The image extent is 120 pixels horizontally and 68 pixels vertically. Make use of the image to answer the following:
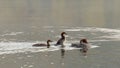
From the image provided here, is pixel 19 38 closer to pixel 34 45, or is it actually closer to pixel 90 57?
pixel 34 45

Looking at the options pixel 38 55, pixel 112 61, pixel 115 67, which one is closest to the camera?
pixel 115 67

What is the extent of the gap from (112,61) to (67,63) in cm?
276

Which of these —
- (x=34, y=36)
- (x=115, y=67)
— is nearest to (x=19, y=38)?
(x=34, y=36)

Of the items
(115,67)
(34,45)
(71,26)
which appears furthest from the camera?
(71,26)

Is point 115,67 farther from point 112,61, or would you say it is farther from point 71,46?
point 71,46

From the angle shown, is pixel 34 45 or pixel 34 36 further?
pixel 34 36

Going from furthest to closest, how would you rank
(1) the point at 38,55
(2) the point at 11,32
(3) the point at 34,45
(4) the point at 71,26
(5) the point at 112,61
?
1. (4) the point at 71,26
2. (2) the point at 11,32
3. (3) the point at 34,45
4. (1) the point at 38,55
5. (5) the point at 112,61

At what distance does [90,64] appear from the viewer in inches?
1076

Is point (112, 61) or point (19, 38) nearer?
point (112, 61)

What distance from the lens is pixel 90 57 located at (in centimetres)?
2972

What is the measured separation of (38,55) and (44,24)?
20411 mm

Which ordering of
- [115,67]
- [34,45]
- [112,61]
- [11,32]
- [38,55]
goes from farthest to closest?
[11,32] < [34,45] < [38,55] < [112,61] < [115,67]

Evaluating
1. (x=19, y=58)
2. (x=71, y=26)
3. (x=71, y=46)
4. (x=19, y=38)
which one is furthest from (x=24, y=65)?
(x=71, y=26)

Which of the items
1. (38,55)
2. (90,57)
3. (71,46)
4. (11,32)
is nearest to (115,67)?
(90,57)
